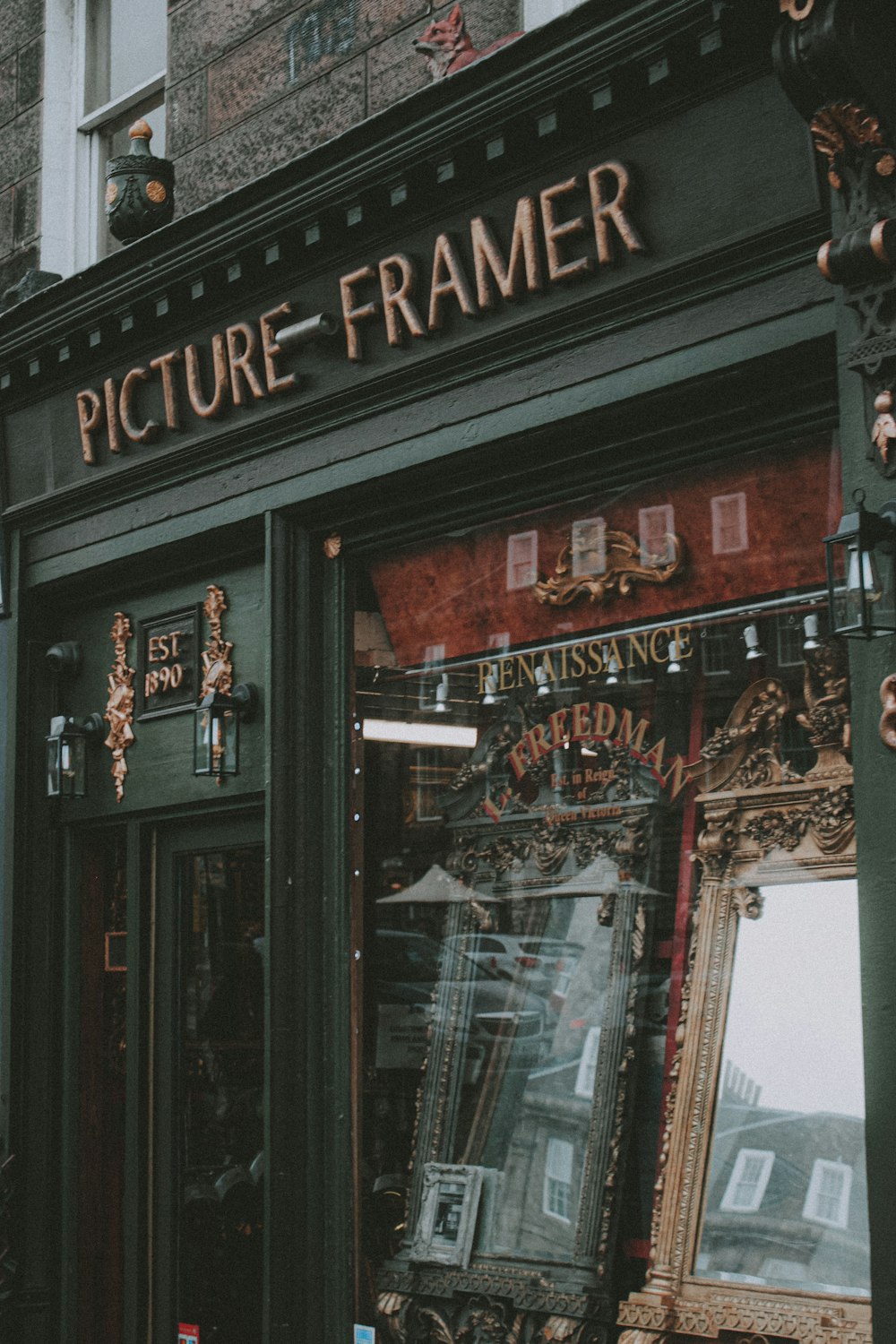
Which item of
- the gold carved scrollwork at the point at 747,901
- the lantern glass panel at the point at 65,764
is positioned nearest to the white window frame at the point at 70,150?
the lantern glass panel at the point at 65,764

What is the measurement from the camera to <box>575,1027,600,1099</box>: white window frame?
5273mm

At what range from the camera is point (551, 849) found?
557 cm

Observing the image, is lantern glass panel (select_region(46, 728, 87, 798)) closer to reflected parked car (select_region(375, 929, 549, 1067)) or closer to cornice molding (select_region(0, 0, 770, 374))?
cornice molding (select_region(0, 0, 770, 374))

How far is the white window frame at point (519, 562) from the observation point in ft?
18.6

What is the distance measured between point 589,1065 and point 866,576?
194 centimetres

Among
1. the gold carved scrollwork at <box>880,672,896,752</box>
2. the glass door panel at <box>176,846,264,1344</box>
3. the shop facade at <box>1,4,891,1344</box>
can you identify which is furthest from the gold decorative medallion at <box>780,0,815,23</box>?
the glass door panel at <box>176,846,264,1344</box>

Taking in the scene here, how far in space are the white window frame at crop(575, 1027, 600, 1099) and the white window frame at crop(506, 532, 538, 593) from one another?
1487 mm

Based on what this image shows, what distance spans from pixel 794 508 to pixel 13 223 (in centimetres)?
486

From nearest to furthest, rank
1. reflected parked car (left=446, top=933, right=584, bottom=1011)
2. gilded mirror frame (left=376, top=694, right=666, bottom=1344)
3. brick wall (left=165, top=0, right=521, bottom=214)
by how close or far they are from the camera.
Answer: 1. gilded mirror frame (left=376, top=694, right=666, bottom=1344)
2. reflected parked car (left=446, top=933, right=584, bottom=1011)
3. brick wall (left=165, top=0, right=521, bottom=214)

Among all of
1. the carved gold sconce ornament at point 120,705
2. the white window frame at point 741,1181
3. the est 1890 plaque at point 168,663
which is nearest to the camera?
the white window frame at point 741,1181

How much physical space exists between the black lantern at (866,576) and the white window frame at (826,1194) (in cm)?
150

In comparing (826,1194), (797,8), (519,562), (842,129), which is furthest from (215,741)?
(797,8)

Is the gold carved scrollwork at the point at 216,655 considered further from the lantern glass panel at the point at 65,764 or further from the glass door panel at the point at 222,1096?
the lantern glass panel at the point at 65,764

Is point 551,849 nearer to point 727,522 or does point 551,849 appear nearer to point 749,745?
point 749,745
